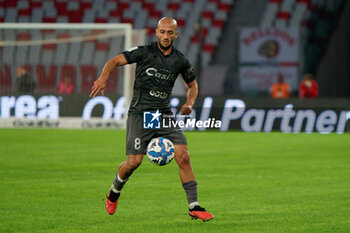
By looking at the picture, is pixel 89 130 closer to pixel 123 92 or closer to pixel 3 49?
pixel 123 92

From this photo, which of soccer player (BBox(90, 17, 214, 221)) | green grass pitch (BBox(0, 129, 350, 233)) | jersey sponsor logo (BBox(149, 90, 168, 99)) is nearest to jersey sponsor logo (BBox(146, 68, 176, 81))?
soccer player (BBox(90, 17, 214, 221))

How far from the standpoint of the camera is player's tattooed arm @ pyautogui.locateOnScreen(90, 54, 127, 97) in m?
6.36

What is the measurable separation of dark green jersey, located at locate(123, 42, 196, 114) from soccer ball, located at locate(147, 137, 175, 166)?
11.9 inches

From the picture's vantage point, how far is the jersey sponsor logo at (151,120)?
22.4ft

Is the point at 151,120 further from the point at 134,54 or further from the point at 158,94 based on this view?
the point at 134,54

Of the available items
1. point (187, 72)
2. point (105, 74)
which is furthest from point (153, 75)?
point (105, 74)

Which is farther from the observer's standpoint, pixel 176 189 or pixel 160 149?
pixel 176 189

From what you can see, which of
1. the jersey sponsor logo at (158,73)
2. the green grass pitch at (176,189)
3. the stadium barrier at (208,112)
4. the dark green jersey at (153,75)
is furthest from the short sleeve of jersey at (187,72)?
the stadium barrier at (208,112)

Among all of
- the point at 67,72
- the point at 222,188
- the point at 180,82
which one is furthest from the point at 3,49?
the point at 222,188

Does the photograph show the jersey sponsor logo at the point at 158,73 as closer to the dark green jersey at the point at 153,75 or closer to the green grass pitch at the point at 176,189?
the dark green jersey at the point at 153,75

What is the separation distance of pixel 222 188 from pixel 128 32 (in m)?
13.2

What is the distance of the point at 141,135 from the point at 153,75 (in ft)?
1.87

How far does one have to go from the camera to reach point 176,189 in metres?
9.35

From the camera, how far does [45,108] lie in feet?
69.3
